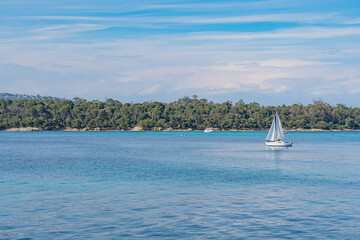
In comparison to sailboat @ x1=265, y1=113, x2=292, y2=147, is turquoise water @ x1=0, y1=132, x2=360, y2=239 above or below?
below

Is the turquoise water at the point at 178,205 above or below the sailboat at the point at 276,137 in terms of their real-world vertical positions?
below

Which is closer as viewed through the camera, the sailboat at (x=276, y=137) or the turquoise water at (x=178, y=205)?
the turquoise water at (x=178, y=205)

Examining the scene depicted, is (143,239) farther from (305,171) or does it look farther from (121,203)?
(305,171)

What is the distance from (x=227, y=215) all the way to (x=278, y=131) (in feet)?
284

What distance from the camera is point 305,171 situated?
192 feet

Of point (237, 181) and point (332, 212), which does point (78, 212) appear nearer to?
point (332, 212)

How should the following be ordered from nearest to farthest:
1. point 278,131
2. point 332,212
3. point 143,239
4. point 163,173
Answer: point 143,239 < point 332,212 < point 163,173 < point 278,131

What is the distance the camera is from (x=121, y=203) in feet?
112

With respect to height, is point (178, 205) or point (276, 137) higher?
point (276, 137)

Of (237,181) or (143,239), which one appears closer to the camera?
(143,239)

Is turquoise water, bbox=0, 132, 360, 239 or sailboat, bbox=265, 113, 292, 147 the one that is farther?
sailboat, bbox=265, 113, 292, 147

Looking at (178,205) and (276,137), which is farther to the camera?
(276,137)

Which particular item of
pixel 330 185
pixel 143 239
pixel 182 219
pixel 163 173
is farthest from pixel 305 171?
pixel 143 239

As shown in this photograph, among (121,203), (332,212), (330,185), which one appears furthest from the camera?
(330,185)
